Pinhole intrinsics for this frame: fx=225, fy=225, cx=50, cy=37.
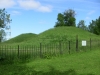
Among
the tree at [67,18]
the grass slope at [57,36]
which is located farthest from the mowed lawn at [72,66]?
the tree at [67,18]

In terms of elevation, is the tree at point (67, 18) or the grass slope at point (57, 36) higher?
the tree at point (67, 18)

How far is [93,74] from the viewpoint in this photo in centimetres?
924

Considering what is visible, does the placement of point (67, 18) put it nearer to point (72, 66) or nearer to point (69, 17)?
point (69, 17)

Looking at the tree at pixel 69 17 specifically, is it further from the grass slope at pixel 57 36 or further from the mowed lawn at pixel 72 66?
the mowed lawn at pixel 72 66

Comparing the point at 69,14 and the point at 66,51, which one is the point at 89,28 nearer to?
the point at 69,14

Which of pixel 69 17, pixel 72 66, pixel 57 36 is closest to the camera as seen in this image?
pixel 72 66

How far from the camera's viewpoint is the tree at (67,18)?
2510 inches

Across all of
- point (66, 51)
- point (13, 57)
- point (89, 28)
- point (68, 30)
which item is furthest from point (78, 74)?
point (89, 28)

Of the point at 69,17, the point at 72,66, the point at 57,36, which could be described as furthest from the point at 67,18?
the point at 72,66

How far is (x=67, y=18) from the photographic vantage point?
6456cm

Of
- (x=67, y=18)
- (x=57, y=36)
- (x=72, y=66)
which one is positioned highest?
(x=67, y=18)

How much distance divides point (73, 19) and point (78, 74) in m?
54.7

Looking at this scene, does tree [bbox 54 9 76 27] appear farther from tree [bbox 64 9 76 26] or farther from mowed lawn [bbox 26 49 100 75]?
mowed lawn [bbox 26 49 100 75]

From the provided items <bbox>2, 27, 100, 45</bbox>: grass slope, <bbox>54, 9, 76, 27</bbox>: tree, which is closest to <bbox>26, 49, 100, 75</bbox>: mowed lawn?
<bbox>2, 27, 100, 45</bbox>: grass slope
